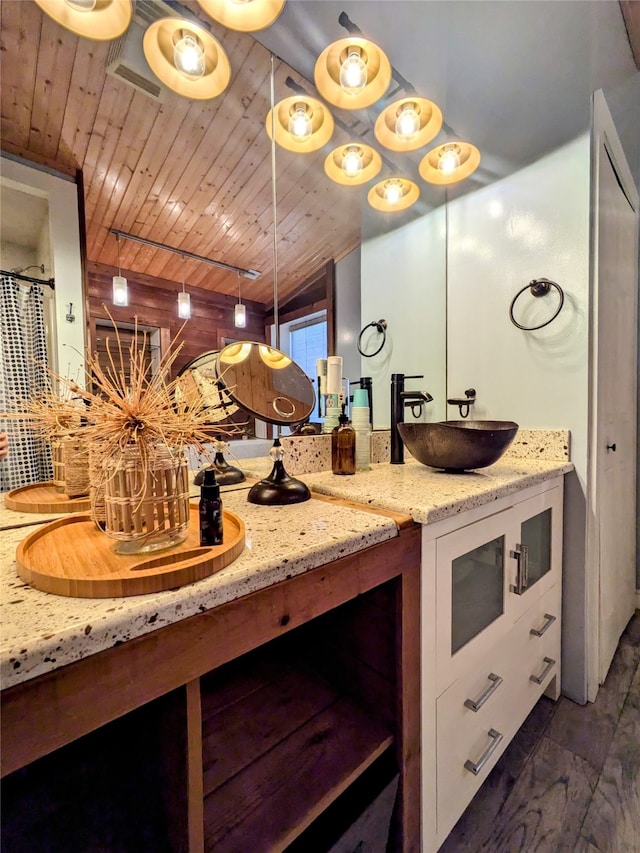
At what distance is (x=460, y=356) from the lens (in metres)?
1.65

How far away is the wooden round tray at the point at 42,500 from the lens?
0.74 meters

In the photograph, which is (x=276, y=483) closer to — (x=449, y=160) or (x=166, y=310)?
(x=166, y=310)

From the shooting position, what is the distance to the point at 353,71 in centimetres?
120

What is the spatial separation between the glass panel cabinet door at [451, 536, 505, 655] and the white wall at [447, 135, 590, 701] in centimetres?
57

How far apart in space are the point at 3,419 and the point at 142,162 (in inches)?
27.5

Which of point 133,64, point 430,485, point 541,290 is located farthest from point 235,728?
point 541,290

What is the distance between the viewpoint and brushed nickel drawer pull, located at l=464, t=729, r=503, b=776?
87 cm

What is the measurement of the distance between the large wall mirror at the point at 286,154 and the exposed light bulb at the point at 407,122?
3 centimetres

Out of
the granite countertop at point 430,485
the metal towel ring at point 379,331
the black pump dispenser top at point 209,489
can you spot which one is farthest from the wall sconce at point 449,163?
the black pump dispenser top at point 209,489

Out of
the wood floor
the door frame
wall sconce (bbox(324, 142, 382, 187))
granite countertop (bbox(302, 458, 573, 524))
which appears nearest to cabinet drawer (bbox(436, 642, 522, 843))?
the wood floor

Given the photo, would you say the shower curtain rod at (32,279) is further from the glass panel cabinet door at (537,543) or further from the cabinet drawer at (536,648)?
the cabinet drawer at (536,648)

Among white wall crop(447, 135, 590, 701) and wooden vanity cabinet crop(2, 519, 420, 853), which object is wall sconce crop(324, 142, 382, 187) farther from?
wooden vanity cabinet crop(2, 519, 420, 853)

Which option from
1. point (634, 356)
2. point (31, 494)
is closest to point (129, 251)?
point (31, 494)

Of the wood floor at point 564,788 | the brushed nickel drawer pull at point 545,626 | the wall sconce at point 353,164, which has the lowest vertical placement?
the wood floor at point 564,788
